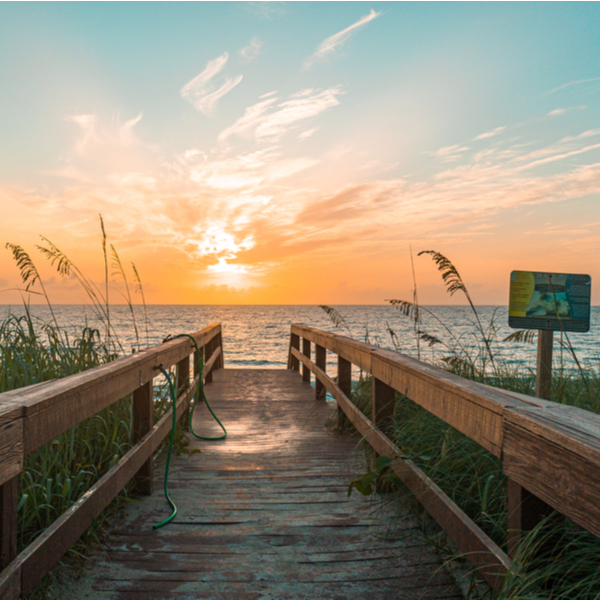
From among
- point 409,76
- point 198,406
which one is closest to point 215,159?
point 409,76

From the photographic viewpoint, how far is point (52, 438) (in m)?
1.30

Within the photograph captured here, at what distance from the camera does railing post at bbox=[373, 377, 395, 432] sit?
2605 mm

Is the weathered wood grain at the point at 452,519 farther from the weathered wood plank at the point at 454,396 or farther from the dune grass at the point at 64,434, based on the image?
the dune grass at the point at 64,434

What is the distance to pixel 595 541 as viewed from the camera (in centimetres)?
116

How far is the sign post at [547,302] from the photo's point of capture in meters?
2.76

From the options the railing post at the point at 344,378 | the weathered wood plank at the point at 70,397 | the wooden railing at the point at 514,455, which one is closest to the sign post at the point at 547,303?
the wooden railing at the point at 514,455

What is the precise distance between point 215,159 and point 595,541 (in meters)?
13.9

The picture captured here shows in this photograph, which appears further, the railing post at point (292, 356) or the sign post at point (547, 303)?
the railing post at point (292, 356)

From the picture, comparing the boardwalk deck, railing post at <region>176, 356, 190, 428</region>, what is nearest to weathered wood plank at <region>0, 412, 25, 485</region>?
the boardwalk deck

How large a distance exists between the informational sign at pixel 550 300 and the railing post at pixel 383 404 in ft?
3.44

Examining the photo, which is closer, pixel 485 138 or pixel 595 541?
pixel 595 541

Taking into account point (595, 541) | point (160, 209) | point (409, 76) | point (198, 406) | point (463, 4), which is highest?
point (463, 4)

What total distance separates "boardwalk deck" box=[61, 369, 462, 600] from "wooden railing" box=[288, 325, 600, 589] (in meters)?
0.34

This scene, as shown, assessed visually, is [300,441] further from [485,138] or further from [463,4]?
[485,138]
